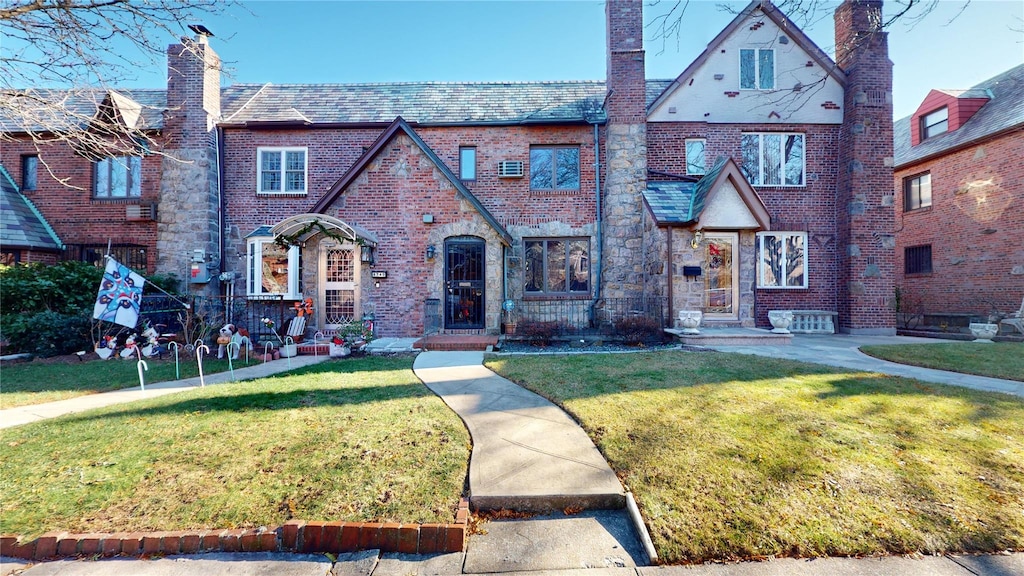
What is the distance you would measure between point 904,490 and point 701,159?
12.3m

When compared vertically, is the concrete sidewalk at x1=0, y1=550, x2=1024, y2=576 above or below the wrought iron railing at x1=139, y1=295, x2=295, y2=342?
below

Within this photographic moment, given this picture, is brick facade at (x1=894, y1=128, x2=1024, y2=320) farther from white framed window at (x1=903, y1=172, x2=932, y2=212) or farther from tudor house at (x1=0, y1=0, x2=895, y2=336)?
tudor house at (x1=0, y1=0, x2=895, y2=336)

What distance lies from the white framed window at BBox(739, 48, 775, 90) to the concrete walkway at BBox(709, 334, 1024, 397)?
27.8 ft

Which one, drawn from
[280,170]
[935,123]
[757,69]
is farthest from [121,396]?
[935,123]

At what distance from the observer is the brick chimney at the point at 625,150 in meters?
12.4

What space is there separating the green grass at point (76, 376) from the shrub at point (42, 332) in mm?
649

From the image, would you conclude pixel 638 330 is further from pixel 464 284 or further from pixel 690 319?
pixel 464 284

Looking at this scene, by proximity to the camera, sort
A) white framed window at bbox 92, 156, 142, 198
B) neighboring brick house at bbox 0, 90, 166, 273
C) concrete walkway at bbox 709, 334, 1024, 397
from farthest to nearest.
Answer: white framed window at bbox 92, 156, 142, 198
neighboring brick house at bbox 0, 90, 166, 273
concrete walkway at bbox 709, 334, 1024, 397

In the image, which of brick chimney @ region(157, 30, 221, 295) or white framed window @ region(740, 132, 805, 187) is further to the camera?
white framed window @ region(740, 132, 805, 187)

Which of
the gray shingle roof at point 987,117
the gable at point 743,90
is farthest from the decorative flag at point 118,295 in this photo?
the gray shingle roof at point 987,117

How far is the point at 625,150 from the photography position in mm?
12570

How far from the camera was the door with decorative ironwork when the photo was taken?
11703mm

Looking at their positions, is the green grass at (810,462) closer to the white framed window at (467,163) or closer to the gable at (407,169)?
the gable at (407,169)

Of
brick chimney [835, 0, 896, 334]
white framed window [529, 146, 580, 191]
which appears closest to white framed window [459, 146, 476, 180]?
white framed window [529, 146, 580, 191]
